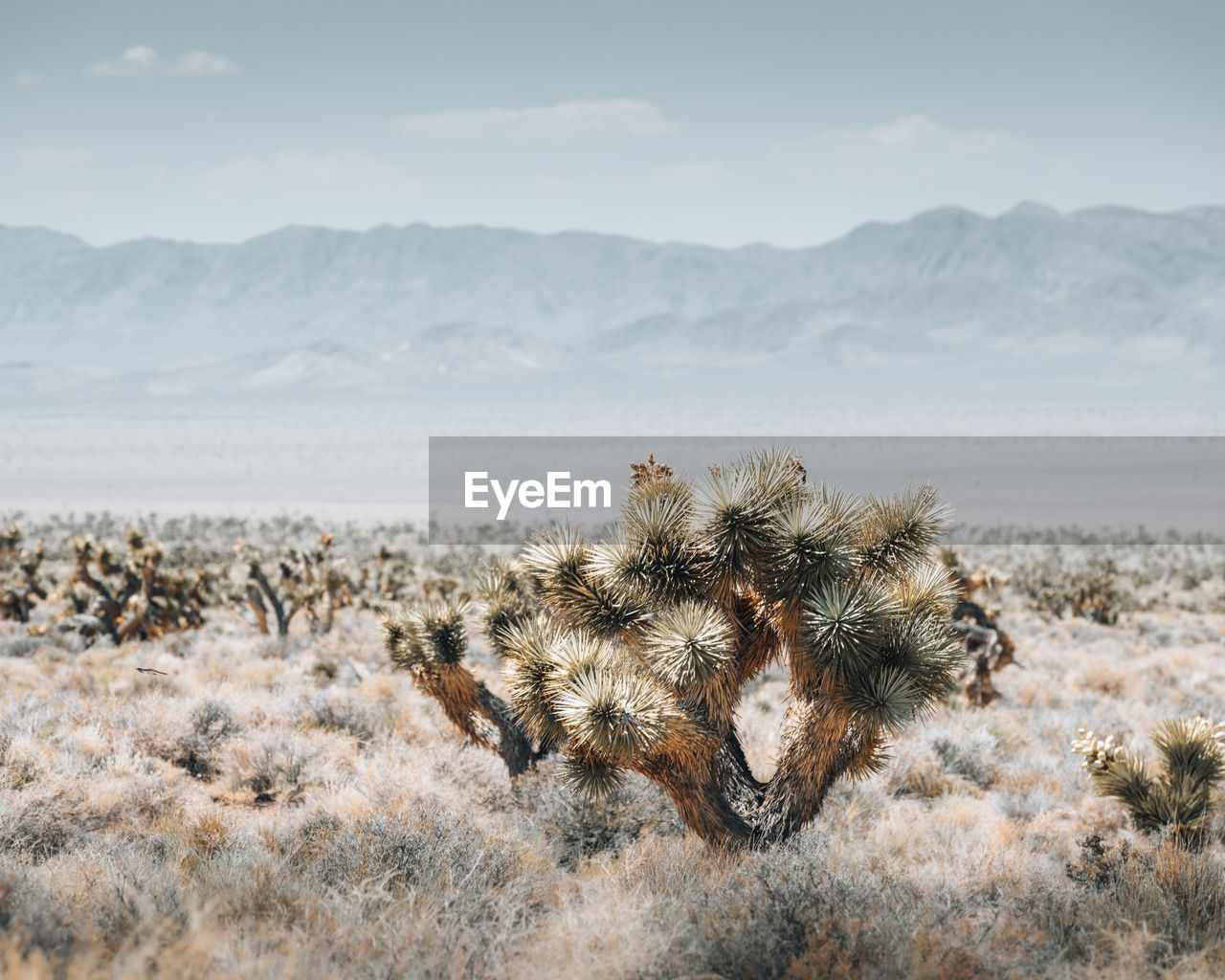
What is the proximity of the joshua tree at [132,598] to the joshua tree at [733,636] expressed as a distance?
10.3 meters

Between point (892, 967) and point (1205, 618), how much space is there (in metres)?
21.2

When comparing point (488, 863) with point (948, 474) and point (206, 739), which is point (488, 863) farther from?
point (948, 474)

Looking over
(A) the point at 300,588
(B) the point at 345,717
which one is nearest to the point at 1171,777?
(B) the point at 345,717

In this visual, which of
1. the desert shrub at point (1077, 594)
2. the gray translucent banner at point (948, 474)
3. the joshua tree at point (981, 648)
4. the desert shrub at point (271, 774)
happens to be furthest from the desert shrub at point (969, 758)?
the gray translucent banner at point (948, 474)

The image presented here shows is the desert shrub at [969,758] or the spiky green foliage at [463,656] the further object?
the desert shrub at [969,758]

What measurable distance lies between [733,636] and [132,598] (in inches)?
469

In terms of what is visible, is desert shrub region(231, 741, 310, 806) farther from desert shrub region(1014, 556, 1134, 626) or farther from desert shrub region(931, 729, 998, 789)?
desert shrub region(1014, 556, 1134, 626)

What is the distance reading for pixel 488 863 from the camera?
5.52 meters

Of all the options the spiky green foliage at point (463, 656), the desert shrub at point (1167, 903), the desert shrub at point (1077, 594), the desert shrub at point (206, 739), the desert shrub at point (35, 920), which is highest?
the spiky green foliage at point (463, 656)

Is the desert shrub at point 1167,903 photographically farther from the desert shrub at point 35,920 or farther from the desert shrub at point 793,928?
the desert shrub at point 35,920

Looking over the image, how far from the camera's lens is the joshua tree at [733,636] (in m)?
5.28

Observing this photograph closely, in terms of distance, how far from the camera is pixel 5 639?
13.9 m

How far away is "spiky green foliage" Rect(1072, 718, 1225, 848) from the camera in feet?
22.2

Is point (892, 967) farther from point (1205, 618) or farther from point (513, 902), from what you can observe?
point (1205, 618)
